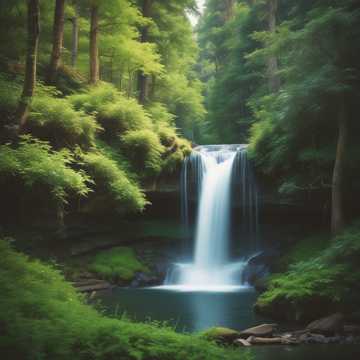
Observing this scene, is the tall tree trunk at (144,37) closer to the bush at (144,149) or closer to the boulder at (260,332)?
the bush at (144,149)

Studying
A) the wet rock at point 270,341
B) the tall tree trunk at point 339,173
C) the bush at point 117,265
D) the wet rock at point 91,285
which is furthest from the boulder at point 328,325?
the bush at point 117,265

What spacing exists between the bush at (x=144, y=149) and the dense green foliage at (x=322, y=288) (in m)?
7.38

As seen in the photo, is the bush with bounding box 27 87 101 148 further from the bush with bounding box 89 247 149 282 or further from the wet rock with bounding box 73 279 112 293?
the bush with bounding box 89 247 149 282

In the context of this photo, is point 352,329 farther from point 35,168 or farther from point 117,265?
point 117,265

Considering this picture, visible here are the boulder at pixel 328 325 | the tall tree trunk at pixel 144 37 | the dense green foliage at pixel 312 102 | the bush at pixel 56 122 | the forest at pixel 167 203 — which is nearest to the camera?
the forest at pixel 167 203

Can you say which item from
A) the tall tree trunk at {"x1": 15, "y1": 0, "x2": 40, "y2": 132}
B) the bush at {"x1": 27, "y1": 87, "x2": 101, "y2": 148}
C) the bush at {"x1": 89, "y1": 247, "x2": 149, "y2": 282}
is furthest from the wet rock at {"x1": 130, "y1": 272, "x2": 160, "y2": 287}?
the tall tree trunk at {"x1": 15, "y1": 0, "x2": 40, "y2": 132}

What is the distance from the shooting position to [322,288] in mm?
10125

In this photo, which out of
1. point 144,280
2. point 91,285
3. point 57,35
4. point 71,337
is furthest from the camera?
point 144,280

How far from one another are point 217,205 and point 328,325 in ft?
33.5

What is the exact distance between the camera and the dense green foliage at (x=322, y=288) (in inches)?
380

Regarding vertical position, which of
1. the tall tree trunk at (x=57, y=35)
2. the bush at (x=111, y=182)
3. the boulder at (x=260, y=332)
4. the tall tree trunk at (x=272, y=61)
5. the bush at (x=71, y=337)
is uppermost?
the tall tree trunk at (x=272, y=61)

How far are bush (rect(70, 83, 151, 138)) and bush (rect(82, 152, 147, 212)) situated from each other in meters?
2.15

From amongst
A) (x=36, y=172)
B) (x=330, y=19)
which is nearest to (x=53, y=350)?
(x=36, y=172)

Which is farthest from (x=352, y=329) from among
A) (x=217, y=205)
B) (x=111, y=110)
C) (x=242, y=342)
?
(x=111, y=110)
